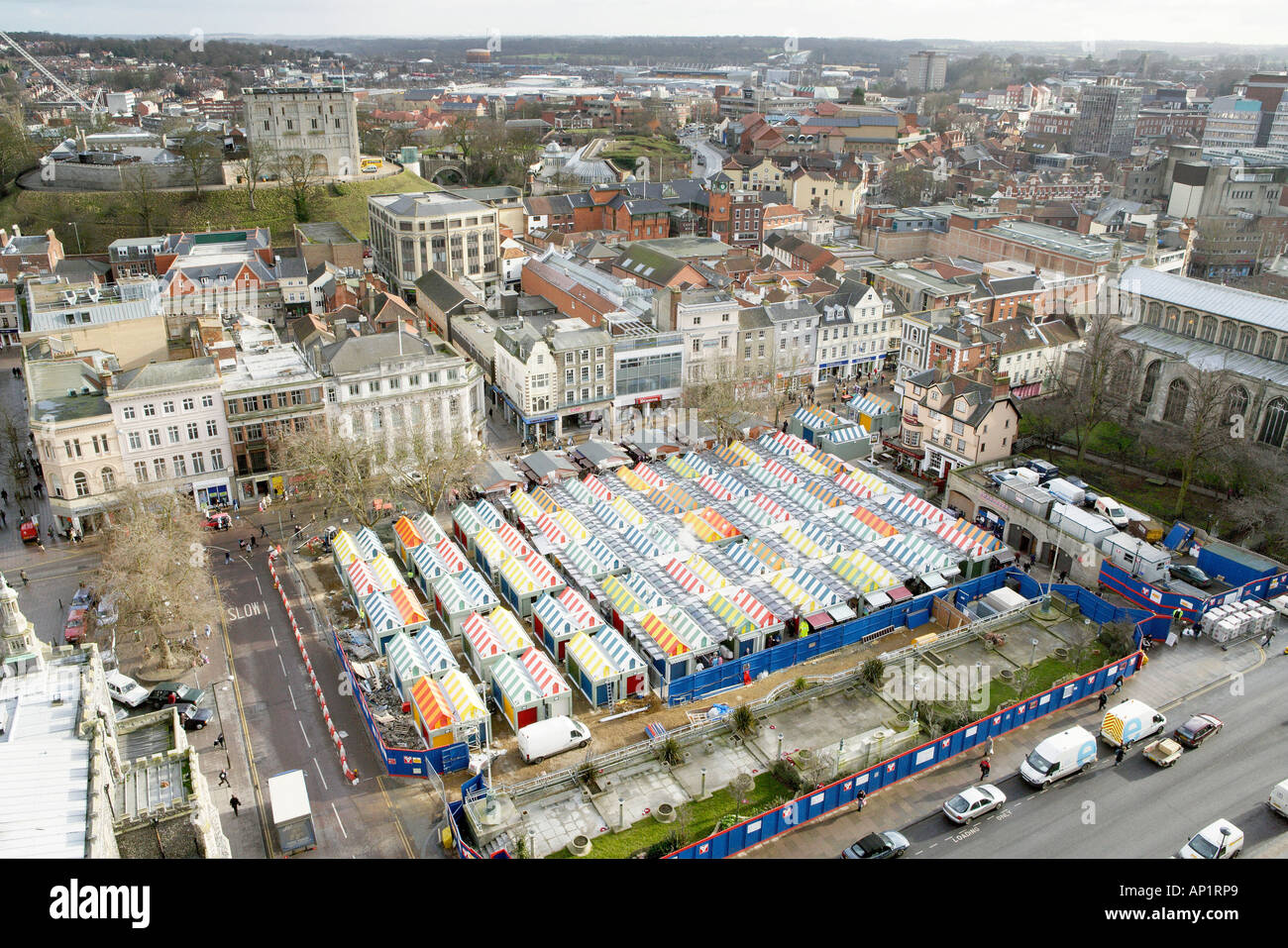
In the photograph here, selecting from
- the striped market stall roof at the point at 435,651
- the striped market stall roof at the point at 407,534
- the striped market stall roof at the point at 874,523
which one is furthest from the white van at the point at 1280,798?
the striped market stall roof at the point at 407,534

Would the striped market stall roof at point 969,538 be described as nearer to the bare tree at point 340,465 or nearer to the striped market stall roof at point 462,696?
the striped market stall roof at point 462,696

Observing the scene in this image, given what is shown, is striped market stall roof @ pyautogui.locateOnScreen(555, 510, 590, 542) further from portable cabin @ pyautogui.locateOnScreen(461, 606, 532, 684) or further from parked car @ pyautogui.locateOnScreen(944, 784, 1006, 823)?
parked car @ pyautogui.locateOnScreen(944, 784, 1006, 823)

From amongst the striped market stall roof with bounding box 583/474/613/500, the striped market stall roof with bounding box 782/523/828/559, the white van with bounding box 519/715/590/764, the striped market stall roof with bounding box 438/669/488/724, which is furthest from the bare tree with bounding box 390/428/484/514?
the white van with bounding box 519/715/590/764

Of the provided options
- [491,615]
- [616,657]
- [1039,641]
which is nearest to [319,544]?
[491,615]

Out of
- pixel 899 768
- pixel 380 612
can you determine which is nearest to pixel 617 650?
pixel 380 612
